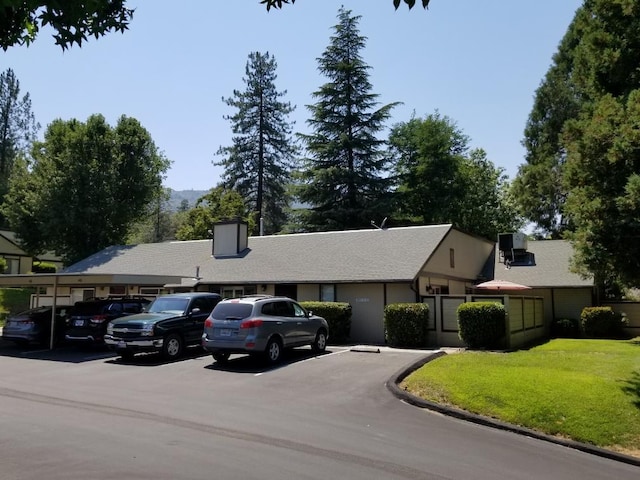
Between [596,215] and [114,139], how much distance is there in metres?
37.4

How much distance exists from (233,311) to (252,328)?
0.85 meters

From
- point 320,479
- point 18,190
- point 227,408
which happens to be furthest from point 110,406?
point 18,190

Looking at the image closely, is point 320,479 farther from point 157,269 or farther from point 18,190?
point 18,190

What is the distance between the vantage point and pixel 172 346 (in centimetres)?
1573

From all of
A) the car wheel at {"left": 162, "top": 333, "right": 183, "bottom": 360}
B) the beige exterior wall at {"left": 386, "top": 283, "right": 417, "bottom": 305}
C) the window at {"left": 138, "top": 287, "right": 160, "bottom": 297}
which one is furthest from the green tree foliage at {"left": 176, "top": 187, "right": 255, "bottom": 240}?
the car wheel at {"left": 162, "top": 333, "right": 183, "bottom": 360}

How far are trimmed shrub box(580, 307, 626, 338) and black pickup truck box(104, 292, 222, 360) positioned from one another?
1638 cm

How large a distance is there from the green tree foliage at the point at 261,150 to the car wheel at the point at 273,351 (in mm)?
41551

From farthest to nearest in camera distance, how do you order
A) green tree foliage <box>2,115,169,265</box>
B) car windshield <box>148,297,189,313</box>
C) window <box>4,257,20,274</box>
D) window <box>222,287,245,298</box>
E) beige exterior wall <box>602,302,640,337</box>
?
window <box>4,257,20,274</box>
green tree foliage <box>2,115,169,265</box>
window <box>222,287,245,298</box>
beige exterior wall <box>602,302,640,337</box>
car windshield <box>148,297,189,313</box>

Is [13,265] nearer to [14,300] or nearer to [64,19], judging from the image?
[14,300]

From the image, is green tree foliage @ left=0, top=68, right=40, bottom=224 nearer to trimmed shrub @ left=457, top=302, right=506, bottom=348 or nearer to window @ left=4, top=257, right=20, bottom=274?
window @ left=4, top=257, right=20, bottom=274

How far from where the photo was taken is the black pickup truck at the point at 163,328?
49.9 ft

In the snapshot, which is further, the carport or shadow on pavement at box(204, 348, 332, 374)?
the carport

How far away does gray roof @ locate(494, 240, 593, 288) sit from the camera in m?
24.8

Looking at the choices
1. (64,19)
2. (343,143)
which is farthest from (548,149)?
(64,19)
